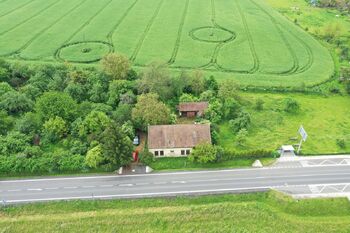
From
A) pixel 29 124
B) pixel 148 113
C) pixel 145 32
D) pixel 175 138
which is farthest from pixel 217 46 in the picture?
pixel 29 124

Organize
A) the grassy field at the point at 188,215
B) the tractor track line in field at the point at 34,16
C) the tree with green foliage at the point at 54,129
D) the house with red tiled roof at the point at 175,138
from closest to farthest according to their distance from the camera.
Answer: the grassy field at the point at 188,215 → the house with red tiled roof at the point at 175,138 → the tree with green foliage at the point at 54,129 → the tractor track line in field at the point at 34,16

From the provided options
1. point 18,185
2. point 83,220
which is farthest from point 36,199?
point 83,220

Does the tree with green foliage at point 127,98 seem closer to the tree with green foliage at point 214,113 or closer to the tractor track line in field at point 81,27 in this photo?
the tree with green foliage at point 214,113

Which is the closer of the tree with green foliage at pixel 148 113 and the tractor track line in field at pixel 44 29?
the tree with green foliage at pixel 148 113

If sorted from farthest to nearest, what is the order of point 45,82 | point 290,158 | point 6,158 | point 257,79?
point 257,79, point 45,82, point 290,158, point 6,158

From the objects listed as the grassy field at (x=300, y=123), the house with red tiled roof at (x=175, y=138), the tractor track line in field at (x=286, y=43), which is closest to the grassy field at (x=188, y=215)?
the house with red tiled roof at (x=175, y=138)

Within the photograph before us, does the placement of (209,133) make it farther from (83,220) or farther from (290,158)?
(83,220)

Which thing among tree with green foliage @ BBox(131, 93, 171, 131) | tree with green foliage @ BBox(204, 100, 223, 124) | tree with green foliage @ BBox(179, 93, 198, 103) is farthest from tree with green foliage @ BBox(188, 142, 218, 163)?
tree with green foliage @ BBox(179, 93, 198, 103)
